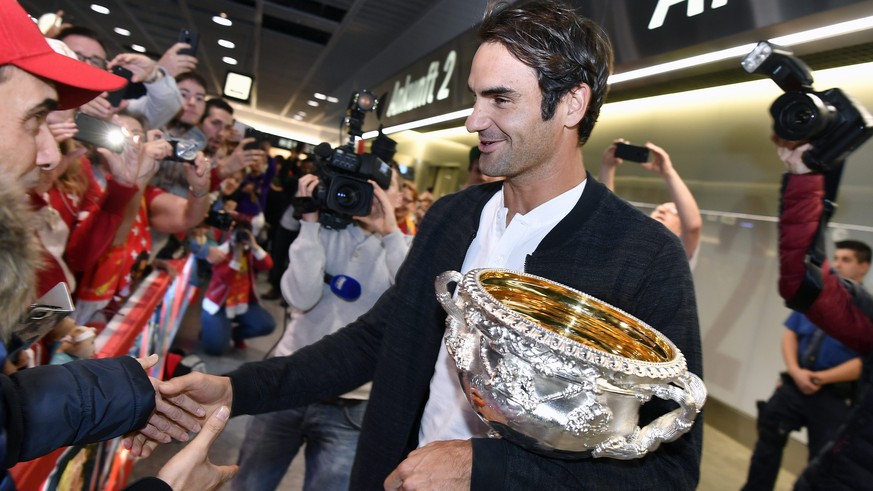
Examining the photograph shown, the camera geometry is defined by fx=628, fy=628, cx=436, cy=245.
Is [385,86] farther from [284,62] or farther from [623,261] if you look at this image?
[623,261]

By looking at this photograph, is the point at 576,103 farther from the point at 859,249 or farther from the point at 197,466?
the point at 859,249

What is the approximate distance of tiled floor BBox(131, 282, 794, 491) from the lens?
3.51 m

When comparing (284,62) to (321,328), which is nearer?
(321,328)

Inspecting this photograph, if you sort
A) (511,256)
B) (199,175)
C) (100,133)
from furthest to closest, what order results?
(199,175) → (100,133) → (511,256)

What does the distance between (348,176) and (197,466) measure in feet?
4.94

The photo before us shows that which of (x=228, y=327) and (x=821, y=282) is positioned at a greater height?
(x=821, y=282)

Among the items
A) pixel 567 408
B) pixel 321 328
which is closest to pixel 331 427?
pixel 321 328

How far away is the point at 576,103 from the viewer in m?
1.39

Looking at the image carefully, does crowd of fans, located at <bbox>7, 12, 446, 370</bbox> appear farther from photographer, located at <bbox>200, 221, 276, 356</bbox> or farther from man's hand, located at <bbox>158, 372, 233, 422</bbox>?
man's hand, located at <bbox>158, 372, 233, 422</bbox>

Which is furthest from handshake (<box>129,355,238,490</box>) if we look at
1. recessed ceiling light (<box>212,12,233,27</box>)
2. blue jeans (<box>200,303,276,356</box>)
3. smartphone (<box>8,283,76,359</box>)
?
recessed ceiling light (<box>212,12,233,27</box>)

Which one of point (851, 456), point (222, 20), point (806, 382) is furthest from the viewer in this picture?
point (222, 20)

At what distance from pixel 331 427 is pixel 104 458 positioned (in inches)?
31.4

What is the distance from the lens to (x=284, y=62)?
12633 mm

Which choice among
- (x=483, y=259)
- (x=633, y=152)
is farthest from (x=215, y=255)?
(x=483, y=259)
